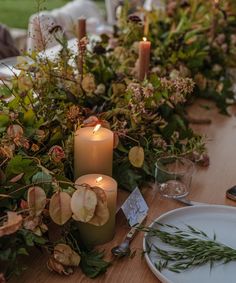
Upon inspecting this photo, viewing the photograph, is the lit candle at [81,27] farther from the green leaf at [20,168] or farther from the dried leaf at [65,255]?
the dried leaf at [65,255]

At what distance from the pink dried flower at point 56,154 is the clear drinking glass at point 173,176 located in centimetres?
25

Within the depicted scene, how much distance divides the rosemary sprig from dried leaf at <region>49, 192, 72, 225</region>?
6.3 inches

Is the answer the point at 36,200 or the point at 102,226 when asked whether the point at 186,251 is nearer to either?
the point at 102,226

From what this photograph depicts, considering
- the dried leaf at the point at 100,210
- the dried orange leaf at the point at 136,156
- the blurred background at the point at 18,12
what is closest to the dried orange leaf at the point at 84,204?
the dried leaf at the point at 100,210

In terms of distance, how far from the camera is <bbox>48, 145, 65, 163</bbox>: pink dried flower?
760 mm

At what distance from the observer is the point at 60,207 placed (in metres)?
0.64

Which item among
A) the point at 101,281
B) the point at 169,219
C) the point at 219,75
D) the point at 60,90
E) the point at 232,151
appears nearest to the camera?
the point at 101,281

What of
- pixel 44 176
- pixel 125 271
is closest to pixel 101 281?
pixel 125 271

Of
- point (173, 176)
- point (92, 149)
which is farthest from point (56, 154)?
point (173, 176)

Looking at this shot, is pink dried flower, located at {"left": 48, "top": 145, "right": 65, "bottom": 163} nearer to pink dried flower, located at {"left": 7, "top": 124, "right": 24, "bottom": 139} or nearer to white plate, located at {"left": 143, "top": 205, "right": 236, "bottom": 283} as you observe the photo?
pink dried flower, located at {"left": 7, "top": 124, "right": 24, "bottom": 139}

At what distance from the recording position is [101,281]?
680 millimetres

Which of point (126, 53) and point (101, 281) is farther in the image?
point (126, 53)

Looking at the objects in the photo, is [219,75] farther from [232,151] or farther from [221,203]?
[221,203]

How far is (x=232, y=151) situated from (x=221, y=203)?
293 millimetres
